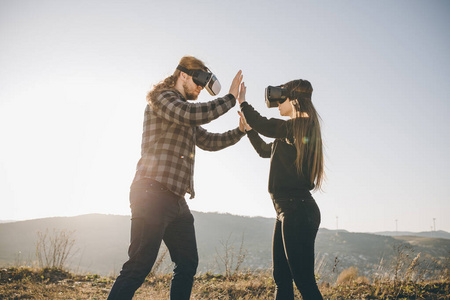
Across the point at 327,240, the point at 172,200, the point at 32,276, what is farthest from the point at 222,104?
the point at 327,240

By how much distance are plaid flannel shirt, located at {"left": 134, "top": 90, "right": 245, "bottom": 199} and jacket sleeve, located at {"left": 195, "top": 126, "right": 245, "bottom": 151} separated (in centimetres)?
63

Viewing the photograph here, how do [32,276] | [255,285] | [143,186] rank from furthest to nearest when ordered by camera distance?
1. [32,276]
2. [255,285]
3. [143,186]

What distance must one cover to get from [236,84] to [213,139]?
77 centimetres

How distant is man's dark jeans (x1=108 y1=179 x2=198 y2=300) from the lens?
1.81 metres

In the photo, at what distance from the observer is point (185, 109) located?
205cm

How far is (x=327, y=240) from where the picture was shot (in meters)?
63.5

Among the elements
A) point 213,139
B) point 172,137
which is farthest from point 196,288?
point 172,137

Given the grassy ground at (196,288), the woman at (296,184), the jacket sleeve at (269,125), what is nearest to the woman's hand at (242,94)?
the woman at (296,184)

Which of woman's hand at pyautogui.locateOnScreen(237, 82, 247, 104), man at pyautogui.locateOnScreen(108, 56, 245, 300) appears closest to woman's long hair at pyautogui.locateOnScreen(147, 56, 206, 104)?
man at pyautogui.locateOnScreen(108, 56, 245, 300)

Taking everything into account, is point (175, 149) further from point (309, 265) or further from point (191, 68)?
point (309, 265)

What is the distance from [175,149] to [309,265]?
4.61ft

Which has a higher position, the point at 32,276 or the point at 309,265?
the point at 309,265

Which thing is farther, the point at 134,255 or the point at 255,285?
the point at 255,285

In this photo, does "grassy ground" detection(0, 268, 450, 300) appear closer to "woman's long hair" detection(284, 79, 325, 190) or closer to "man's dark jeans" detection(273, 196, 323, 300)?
"man's dark jeans" detection(273, 196, 323, 300)
